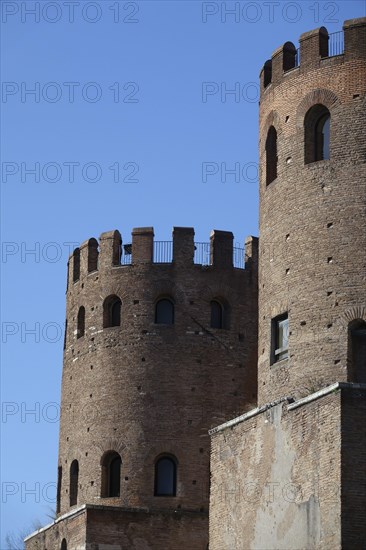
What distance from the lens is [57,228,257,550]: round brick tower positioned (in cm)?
4362

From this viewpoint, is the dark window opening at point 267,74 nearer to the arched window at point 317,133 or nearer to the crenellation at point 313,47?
the crenellation at point 313,47

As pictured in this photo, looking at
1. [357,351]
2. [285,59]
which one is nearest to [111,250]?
[285,59]

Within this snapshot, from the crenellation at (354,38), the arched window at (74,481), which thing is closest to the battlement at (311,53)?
the crenellation at (354,38)

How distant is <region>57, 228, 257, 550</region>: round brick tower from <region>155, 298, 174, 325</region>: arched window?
0.09 ft

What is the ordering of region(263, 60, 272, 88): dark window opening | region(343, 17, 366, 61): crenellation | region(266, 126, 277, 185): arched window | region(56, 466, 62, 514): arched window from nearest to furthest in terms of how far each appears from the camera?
region(343, 17, 366, 61): crenellation
region(266, 126, 277, 185): arched window
region(263, 60, 272, 88): dark window opening
region(56, 466, 62, 514): arched window

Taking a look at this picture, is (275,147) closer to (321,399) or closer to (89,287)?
(321,399)

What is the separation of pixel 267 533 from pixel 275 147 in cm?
893

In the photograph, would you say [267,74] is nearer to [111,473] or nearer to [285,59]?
[285,59]

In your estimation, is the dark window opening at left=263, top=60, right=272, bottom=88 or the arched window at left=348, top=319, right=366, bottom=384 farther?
the dark window opening at left=263, top=60, right=272, bottom=88

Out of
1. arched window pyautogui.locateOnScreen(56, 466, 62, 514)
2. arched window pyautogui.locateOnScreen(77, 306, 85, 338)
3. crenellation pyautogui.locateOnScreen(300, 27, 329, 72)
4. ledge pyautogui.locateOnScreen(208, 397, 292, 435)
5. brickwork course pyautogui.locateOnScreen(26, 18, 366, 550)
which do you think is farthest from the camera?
arched window pyautogui.locateOnScreen(77, 306, 85, 338)

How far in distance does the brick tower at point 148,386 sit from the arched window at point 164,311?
39 mm

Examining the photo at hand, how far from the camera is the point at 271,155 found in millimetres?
37125

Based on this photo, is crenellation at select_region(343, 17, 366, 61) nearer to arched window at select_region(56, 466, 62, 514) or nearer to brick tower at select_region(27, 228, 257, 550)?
brick tower at select_region(27, 228, 257, 550)

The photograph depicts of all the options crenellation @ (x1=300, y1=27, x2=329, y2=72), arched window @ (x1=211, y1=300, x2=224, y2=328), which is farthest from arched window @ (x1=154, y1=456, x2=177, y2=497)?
crenellation @ (x1=300, y1=27, x2=329, y2=72)
